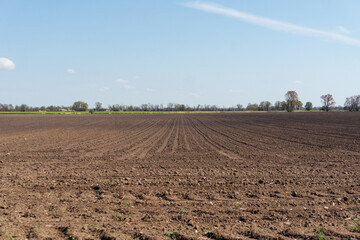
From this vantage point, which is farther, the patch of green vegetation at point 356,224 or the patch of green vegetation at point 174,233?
the patch of green vegetation at point 356,224

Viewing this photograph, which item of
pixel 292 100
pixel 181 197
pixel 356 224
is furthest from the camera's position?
pixel 292 100

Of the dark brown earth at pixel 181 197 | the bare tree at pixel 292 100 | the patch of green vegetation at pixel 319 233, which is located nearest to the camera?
the patch of green vegetation at pixel 319 233

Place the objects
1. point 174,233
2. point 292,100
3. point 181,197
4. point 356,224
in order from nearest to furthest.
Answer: point 174,233 < point 356,224 < point 181,197 < point 292,100

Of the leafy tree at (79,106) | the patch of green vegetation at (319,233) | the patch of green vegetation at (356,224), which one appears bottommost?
the patch of green vegetation at (356,224)

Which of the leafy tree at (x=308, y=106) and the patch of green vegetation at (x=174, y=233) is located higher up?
the leafy tree at (x=308, y=106)

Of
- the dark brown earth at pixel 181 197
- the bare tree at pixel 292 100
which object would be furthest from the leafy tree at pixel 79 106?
the dark brown earth at pixel 181 197

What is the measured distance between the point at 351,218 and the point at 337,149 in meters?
10.3

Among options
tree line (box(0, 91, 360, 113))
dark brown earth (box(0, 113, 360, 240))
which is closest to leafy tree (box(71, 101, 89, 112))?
tree line (box(0, 91, 360, 113))

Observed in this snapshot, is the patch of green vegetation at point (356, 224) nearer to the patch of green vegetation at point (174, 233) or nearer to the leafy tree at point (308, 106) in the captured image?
the patch of green vegetation at point (174, 233)

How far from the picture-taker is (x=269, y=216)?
222 inches

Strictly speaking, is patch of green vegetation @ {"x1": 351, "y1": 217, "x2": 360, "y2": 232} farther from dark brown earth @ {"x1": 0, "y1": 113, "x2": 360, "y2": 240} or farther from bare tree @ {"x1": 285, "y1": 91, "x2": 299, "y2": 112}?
bare tree @ {"x1": 285, "y1": 91, "x2": 299, "y2": 112}

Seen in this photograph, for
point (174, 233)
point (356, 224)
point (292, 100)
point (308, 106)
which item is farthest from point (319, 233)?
point (308, 106)

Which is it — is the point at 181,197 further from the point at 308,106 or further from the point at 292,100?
the point at 308,106

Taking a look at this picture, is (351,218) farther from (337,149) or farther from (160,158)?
(337,149)
